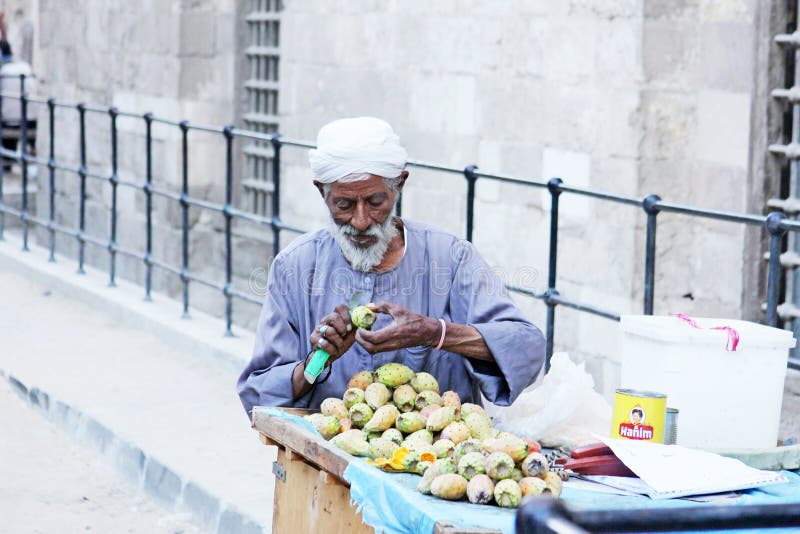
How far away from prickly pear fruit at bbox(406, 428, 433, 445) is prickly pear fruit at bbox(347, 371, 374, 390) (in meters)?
0.29

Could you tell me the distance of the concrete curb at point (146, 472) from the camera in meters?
5.28

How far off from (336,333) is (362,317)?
0.08 m

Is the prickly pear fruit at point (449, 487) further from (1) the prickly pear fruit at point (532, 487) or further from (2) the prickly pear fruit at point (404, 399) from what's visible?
(2) the prickly pear fruit at point (404, 399)

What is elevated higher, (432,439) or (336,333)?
(336,333)

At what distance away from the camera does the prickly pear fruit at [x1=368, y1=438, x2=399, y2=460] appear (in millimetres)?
3223

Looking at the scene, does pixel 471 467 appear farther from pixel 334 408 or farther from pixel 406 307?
pixel 406 307

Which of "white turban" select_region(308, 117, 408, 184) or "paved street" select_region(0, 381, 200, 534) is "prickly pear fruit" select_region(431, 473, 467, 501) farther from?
"paved street" select_region(0, 381, 200, 534)

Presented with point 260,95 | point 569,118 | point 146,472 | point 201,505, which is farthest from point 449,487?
point 260,95

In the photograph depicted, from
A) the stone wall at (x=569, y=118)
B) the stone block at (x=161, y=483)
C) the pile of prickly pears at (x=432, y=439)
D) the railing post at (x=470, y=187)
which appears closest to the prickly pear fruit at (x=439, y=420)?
the pile of prickly pears at (x=432, y=439)

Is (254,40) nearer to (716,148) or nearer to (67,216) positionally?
(67,216)

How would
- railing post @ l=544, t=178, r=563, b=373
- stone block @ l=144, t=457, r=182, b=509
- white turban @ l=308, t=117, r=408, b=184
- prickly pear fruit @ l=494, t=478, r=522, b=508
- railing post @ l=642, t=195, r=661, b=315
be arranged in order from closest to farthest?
prickly pear fruit @ l=494, t=478, r=522, b=508 → white turban @ l=308, t=117, r=408, b=184 → railing post @ l=642, t=195, r=661, b=315 → railing post @ l=544, t=178, r=563, b=373 → stone block @ l=144, t=457, r=182, b=509

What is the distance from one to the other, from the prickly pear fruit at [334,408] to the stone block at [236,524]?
1575mm

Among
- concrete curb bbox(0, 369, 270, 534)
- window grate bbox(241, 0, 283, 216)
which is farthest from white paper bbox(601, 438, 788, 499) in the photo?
window grate bbox(241, 0, 283, 216)

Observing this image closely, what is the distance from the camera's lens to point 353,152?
12.1 feet
